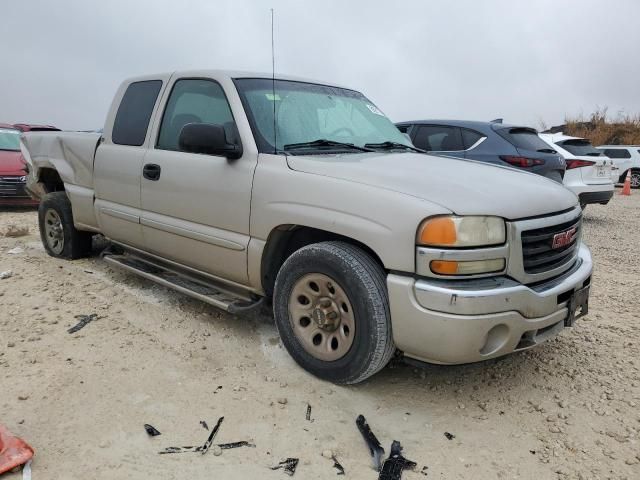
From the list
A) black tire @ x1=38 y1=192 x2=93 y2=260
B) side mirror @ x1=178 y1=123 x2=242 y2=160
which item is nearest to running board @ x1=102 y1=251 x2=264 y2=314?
black tire @ x1=38 y1=192 x2=93 y2=260

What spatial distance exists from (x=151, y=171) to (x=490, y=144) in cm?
464

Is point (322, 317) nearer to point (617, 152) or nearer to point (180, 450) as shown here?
point (180, 450)

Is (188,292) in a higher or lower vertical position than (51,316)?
higher

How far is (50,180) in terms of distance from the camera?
557 cm

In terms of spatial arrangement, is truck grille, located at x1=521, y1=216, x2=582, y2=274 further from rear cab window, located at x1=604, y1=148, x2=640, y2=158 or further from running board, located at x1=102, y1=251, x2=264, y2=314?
rear cab window, located at x1=604, y1=148, x2=640, y2=158

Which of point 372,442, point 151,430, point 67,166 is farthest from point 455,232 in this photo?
point 67,166

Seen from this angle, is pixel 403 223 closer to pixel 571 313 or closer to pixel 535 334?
pixel 535 334

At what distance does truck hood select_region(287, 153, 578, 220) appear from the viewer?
8.49ft

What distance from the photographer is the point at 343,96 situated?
4121 mm

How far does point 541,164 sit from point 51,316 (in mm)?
6027

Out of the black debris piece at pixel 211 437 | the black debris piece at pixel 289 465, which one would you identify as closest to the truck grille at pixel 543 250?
the black debris piece at pixel 289 465

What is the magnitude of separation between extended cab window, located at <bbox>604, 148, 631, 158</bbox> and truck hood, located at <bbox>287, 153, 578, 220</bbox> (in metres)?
17.9

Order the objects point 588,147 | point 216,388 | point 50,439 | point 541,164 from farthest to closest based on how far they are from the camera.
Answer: point 588,147
point 541,164
point 216,388
point 50,439

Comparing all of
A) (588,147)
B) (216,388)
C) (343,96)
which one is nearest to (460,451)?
(216,388)
